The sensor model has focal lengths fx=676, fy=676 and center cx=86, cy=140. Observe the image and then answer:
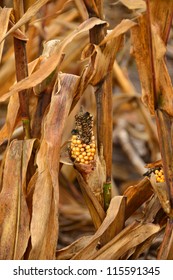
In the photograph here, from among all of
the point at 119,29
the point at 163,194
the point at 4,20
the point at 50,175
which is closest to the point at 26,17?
the point at 4,20

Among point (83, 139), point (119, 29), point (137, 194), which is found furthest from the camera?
point (137, 194)

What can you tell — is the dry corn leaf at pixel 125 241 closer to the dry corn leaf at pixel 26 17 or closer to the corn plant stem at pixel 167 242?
the corn plant stem at pixel 167 242

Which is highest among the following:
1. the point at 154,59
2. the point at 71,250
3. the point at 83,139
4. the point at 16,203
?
the point at 154,59

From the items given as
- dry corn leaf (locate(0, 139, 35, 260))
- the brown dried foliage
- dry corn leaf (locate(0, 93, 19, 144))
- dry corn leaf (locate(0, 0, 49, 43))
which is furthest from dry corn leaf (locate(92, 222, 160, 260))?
dry corn leaf (locate(0, 0, 49, 43))

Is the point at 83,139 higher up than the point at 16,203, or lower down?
higher up

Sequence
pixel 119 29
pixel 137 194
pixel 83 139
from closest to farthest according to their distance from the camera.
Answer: pixel 119 29 → pixel 83 139 → pixel 137 194

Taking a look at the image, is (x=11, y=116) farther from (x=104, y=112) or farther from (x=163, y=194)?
(x=163, y=194)
